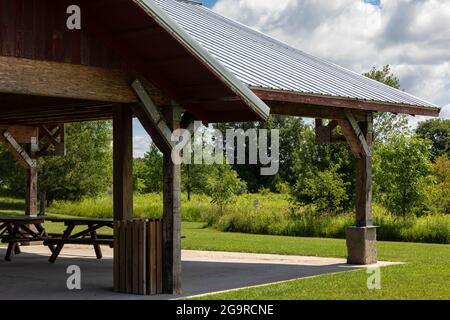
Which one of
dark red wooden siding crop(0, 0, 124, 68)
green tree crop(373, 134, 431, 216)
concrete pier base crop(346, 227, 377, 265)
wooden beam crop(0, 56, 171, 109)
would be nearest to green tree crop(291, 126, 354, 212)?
green tree crop(373, 134, 431, 216)

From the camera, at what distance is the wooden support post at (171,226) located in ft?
34.0

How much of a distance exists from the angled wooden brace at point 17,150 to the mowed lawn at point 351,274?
441 cm

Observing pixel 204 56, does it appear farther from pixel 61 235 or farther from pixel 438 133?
pixel 438 133

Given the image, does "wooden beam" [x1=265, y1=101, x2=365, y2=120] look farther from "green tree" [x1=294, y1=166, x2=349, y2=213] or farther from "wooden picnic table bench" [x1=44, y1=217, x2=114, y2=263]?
"green tree" [x1=294, y1=166, x2=349, y2=213]

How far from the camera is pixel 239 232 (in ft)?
84.9

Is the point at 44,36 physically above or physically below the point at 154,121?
above

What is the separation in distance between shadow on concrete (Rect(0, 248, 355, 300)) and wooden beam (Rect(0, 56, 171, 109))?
2618 millimetres

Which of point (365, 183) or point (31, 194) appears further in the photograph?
point (31, 194)

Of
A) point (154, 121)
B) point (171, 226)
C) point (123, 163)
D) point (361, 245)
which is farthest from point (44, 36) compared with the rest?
point (361, 245)

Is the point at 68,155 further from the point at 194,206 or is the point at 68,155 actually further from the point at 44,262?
the point at 44,262

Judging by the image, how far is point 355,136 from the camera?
14.5 meters

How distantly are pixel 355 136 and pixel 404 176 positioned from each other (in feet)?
41.0

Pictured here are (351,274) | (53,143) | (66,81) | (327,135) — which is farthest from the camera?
(53,143)

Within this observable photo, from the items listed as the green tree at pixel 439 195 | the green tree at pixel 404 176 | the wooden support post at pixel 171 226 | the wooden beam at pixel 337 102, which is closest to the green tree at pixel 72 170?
the green tree at pixel 404 176
